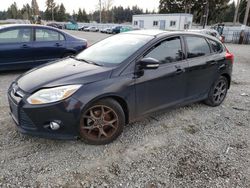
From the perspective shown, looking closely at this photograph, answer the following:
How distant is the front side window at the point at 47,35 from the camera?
627cm

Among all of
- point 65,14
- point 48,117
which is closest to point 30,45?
point 48,117

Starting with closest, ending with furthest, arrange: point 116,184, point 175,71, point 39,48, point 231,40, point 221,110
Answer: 1. point 116,184
2. point 175,71
3. point 221,110
4. point 39,48
5. point 231,40

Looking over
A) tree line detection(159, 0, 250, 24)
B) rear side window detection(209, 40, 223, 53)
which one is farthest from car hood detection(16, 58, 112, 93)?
tree line detection(159, 0, 250, 24)

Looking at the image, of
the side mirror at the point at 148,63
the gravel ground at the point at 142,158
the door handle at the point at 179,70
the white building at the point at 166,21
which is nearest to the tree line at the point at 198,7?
the white building at the point at 166,21

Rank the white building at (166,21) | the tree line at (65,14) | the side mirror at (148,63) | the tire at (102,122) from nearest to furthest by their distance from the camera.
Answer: the tire at (102,122) < the side mirror at (148,63) < the white building at (166,21) < the tree line at (65,14)

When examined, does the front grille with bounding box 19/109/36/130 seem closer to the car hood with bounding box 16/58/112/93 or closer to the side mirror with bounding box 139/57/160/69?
the car hood with bounding box 16/58/112/93

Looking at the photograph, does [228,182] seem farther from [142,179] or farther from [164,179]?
[142,179]

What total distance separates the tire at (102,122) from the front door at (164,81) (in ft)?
1.21

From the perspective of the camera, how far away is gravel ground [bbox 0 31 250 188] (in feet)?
7.84

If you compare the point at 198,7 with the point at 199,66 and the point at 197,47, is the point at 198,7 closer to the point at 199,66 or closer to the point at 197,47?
the point at 197,47

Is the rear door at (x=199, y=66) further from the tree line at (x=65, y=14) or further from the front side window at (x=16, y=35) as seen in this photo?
the tree line at (x=65, y=14)

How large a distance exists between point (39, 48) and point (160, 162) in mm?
4971

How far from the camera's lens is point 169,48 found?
3.48 meters

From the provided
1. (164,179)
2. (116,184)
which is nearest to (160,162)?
(164,179)
